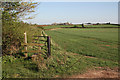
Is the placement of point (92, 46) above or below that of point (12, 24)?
below

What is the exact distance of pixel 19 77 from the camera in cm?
608

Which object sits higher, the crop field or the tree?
the tree

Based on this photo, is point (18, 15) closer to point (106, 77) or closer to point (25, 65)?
point (25, 65)

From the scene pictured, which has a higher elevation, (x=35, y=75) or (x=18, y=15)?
(x=18, y=15)

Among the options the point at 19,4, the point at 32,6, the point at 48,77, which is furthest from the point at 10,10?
the point at 48,77

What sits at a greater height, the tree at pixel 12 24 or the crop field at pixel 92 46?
the tree at pixel 12 24

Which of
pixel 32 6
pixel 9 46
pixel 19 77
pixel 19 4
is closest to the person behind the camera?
pixel 19 77

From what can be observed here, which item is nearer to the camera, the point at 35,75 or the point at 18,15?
the point at 35,75

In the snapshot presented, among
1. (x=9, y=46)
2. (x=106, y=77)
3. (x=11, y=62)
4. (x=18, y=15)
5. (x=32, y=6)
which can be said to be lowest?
(x=106, y=77)

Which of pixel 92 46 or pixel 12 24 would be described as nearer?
pixel 12 24

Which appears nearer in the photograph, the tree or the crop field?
the tree

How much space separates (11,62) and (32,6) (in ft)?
11.2

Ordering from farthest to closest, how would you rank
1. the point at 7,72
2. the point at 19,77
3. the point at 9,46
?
the point at 9,46 < the point at 7,72 < the point at 19,77

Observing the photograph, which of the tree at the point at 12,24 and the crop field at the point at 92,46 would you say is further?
the crop field at the point at 92,46
